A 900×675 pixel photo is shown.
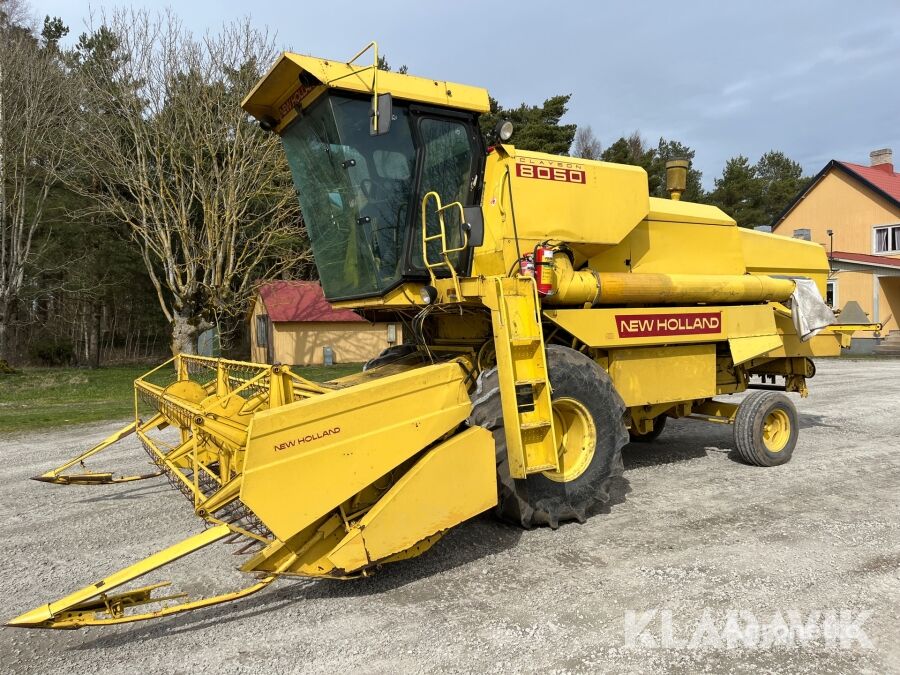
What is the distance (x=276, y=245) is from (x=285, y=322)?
166 inches

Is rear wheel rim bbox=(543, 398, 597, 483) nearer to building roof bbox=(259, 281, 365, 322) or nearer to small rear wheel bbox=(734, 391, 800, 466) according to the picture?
small rear wheel bbox=(734, 391, 800, 466)

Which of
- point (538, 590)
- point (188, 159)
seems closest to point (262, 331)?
point (188, 159)

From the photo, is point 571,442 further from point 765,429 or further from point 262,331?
point 262,331

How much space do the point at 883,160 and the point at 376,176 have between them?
33.1m

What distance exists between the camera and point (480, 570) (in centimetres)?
370

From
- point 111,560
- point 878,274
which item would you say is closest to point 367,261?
point 111,560

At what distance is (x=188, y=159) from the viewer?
1700 centimetres

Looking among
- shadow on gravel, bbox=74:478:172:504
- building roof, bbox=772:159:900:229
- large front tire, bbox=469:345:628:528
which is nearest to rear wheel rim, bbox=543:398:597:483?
large front tire, bbox=469:345:628:528

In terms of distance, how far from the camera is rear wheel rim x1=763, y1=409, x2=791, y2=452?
6289mm

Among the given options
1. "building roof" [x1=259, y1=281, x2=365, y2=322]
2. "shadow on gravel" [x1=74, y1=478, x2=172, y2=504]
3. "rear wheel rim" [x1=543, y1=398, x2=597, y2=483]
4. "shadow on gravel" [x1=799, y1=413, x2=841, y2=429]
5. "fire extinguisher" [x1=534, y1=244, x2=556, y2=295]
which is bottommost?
"shadow on gravel" [x1=799, y1=413, x2=841, y2=429]

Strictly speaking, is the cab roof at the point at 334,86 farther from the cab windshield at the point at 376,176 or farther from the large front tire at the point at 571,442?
the large front tire at the point at 571,442

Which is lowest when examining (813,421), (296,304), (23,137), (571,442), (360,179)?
(813,421)

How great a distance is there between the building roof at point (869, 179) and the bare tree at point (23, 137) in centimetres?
2793

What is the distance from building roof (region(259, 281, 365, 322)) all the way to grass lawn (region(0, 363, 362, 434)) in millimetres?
3341
